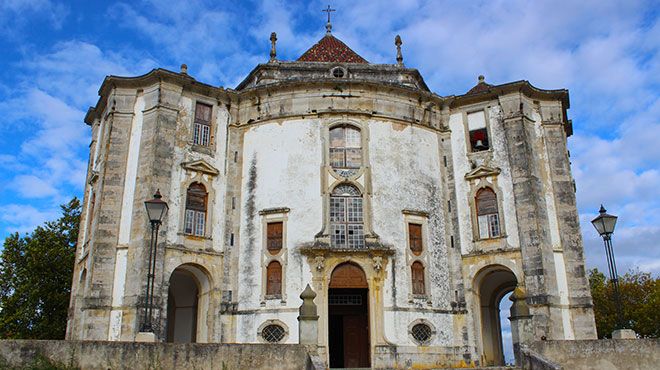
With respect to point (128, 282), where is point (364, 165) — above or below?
above

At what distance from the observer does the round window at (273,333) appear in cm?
2298

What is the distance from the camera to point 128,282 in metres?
22.3

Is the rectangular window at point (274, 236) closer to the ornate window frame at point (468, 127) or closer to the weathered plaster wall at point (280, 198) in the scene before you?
the weathered plaster wall at point (280, 198)

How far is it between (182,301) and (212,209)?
16.4 ft

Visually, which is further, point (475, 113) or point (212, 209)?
point (475, 113)

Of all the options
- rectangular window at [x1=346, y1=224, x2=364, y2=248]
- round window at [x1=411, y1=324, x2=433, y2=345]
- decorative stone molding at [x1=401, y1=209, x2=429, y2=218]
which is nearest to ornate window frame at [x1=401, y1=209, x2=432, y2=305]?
decorative stone molding at [x1=401, y1=209, x2=429, y2=218]

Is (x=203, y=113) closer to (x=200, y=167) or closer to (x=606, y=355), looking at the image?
(x=200, y=167)

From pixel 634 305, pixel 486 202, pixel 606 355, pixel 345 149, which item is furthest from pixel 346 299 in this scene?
pixel 634 305

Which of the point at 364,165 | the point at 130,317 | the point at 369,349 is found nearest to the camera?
the point at 130,317

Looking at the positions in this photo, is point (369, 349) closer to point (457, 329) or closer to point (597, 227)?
point (457, 329)

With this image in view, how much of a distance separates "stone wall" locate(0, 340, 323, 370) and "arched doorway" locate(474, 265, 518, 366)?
12759 mm

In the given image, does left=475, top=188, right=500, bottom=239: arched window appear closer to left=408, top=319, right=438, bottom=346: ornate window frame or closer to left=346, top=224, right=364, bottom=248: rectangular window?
left=408, top=319, right=438, bottom=346: ornate window frame

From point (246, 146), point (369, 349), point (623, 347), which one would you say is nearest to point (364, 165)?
point (246, 146)

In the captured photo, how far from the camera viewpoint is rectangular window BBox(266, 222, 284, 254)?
79.5 ft
